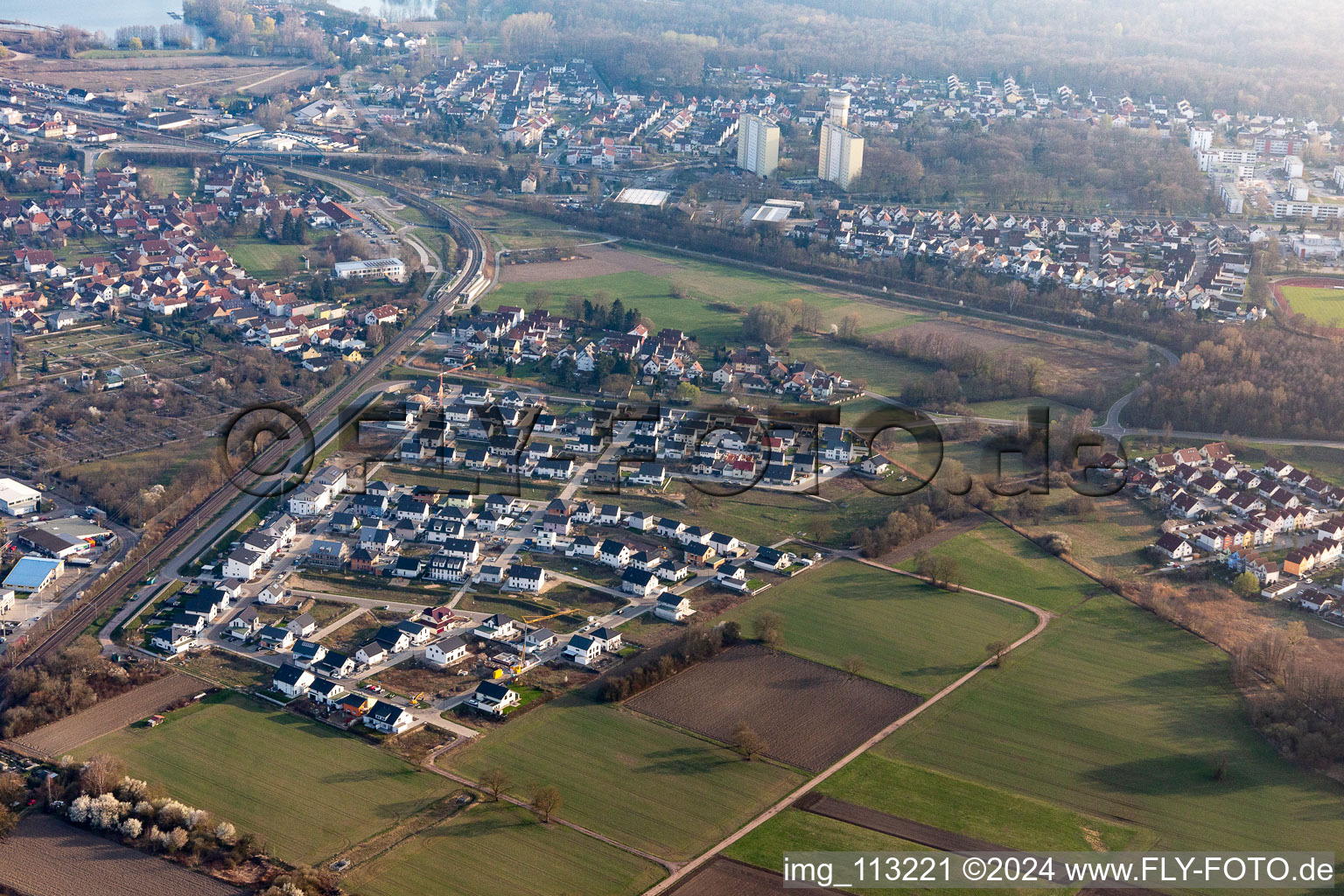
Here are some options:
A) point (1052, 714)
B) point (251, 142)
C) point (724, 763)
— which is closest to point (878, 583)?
point (1052, 714)

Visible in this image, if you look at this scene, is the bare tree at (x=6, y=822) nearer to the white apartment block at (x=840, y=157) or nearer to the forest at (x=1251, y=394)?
the forest at (x=1251, y=394)

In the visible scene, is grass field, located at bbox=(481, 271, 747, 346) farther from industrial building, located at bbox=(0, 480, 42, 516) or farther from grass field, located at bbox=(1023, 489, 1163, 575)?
industrial building, located at bbox=(0, 480, 42, 516)

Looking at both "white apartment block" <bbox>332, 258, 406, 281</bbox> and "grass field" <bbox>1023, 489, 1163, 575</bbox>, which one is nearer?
"grass field" <bbox>1023, 489, 1163, 575</bbox>

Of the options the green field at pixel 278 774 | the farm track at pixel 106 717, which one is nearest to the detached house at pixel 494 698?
the green field at pixel 278 774

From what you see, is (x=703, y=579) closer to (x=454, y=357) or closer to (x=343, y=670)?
(x=343, y=670)

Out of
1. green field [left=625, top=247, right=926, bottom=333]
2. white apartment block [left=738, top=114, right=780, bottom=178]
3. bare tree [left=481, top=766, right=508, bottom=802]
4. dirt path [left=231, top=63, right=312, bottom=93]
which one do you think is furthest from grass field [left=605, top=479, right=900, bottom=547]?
dirt path [left=231, top=63, right=312, bottom=93]

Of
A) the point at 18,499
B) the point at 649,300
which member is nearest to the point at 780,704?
the point at 18,499

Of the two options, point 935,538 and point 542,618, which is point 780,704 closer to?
point 542,618

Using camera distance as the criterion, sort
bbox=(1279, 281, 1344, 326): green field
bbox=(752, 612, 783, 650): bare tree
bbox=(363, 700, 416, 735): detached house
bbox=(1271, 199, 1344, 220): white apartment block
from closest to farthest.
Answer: bbox=(363, 700, 416, 735): detached house → bbox=(752, 612, 783, 650): bare tree → bbox=(1279, 281, 1344, 326): green field → bbox=(1271, 199, 1344, 220): white apartment block
